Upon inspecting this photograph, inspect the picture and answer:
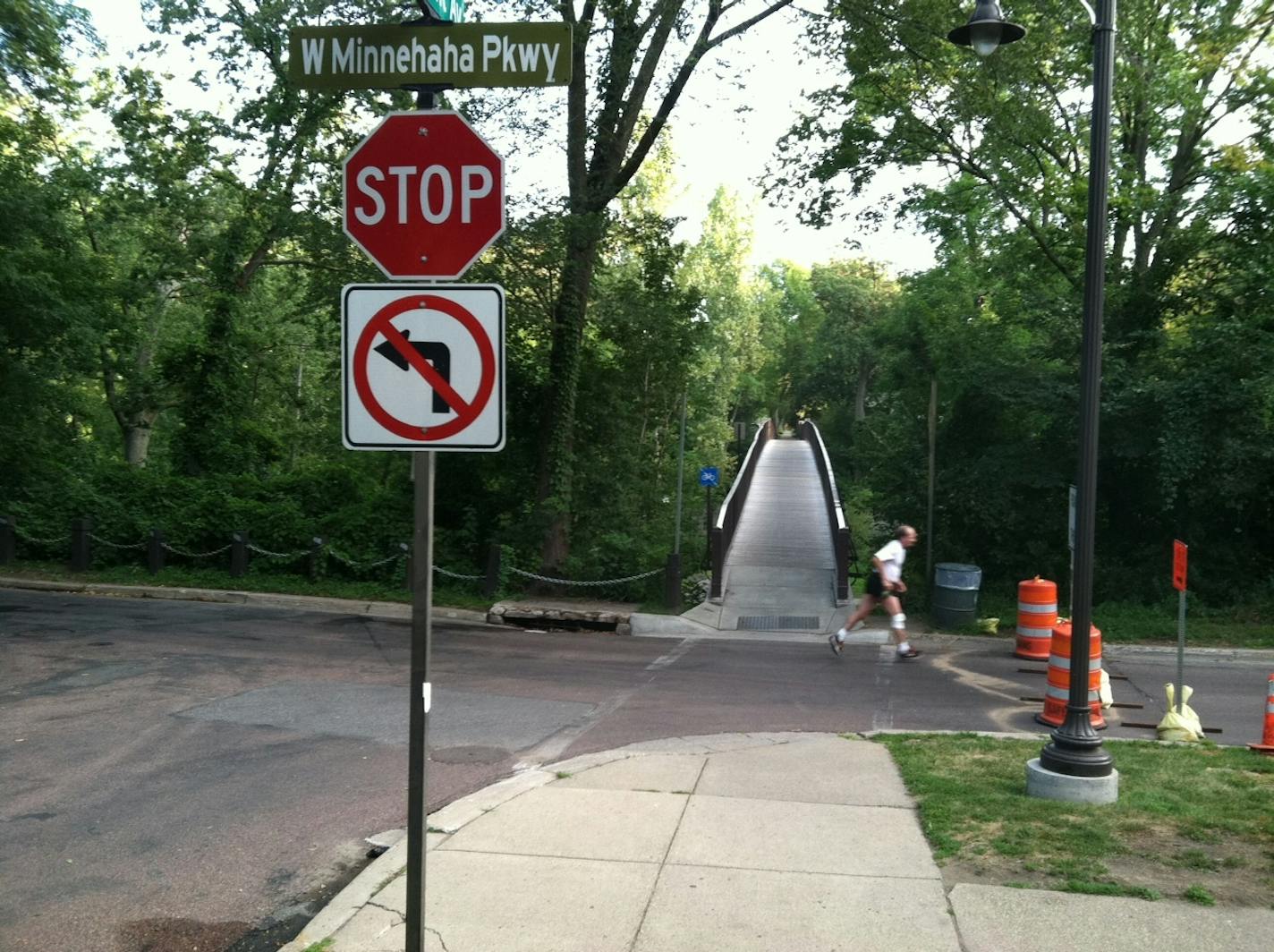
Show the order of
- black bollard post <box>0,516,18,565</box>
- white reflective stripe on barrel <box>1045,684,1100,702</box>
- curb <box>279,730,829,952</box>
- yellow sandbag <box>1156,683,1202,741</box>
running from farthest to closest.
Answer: black bollard post <box>0,516,18,565</box> → white reflective stripe on barrel <box>1045,684,1100,702</box> → yellow sandbag <box>1156,683,1202,741</box> → curb <box>279,730,829,952</box>

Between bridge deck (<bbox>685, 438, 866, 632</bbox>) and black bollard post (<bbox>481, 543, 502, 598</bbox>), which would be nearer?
bridge deck (<bbox>685, 438, 866, 632</bbox>)

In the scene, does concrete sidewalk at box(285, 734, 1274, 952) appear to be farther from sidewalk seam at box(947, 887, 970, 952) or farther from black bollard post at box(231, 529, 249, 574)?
black bollard post at box(231, 529, 249, 574)

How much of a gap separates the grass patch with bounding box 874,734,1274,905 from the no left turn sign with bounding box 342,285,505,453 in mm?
3628

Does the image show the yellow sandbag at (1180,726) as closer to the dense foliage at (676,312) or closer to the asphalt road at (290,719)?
the asphalt road at (290,719)

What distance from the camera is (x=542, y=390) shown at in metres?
20.3

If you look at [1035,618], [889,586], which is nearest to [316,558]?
[889,586]

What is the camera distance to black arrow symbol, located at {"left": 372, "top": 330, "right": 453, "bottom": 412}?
3.76m

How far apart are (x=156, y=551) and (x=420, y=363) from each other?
1867 centimetres

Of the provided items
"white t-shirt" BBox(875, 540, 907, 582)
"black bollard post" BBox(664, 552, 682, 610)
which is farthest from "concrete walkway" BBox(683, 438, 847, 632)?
"white t-shirt" BBox(875, 540, 907, 582)

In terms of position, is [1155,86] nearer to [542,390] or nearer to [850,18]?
[850,18]

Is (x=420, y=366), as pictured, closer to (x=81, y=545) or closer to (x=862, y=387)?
(x=81, y=545)

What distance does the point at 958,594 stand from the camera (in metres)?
16.3

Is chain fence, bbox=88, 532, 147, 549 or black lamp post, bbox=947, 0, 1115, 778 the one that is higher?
black lamp post, bbox=947, 0, 1115, 778

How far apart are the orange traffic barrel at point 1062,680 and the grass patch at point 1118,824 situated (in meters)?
1.37
